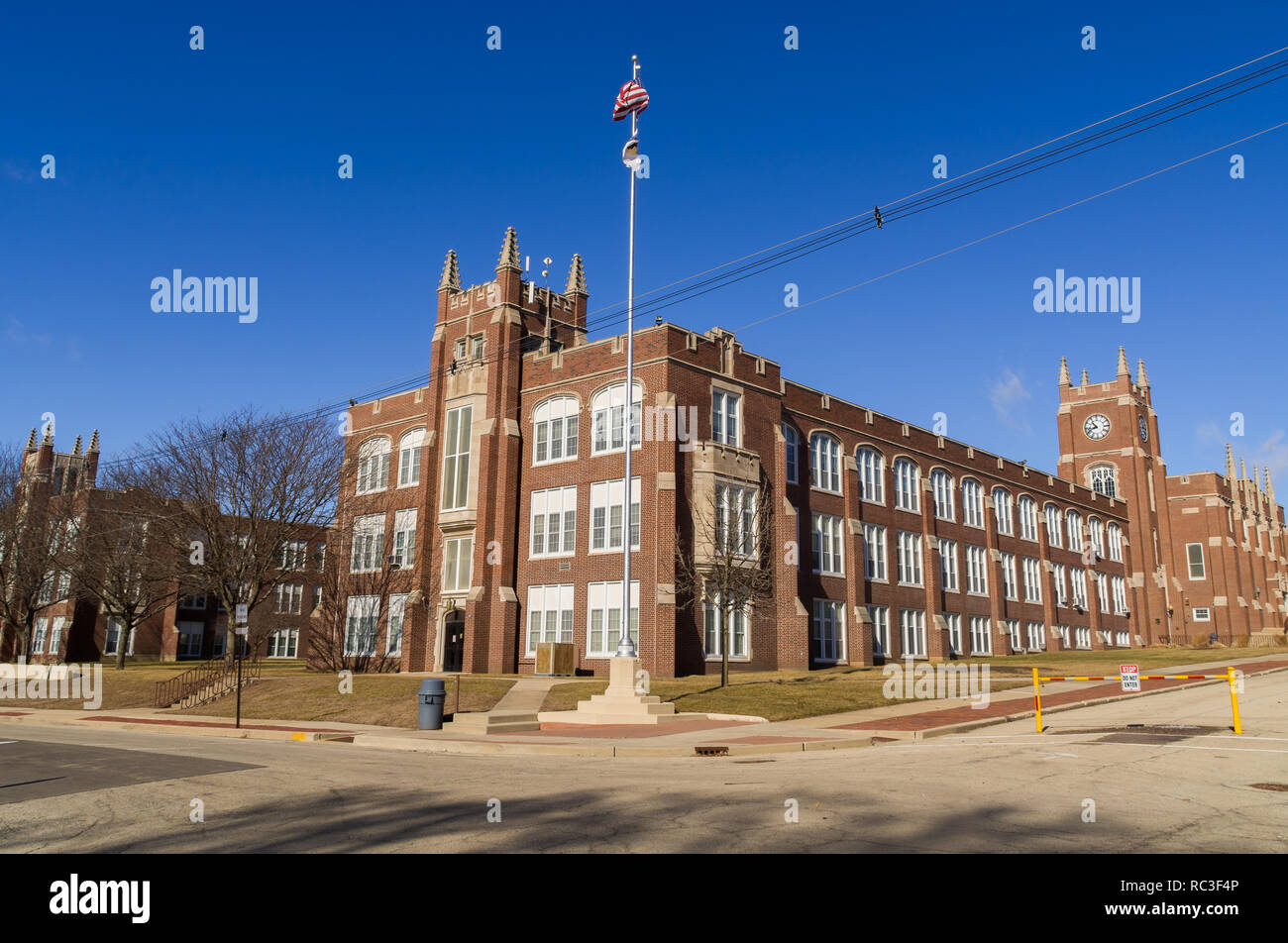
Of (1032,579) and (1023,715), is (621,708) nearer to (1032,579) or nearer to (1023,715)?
(1023,715)

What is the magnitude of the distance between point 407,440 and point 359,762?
1272 inches

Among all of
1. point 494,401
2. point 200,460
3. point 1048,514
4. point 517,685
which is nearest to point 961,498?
point 1048,514

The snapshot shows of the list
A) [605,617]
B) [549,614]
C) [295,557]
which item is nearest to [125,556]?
[295,557]

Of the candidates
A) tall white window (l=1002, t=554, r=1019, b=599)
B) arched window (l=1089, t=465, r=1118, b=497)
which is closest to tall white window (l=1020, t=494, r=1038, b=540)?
tall white window (l=1002, t=554, r=1019, b=599)

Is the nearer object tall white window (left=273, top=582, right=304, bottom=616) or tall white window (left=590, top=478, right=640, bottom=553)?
tall white window (left=590, top=478, right=640, bottom=553)

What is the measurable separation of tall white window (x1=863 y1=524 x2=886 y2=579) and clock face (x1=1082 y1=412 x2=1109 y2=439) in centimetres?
4055

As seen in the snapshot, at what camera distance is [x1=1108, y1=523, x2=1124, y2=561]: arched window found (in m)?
70.2

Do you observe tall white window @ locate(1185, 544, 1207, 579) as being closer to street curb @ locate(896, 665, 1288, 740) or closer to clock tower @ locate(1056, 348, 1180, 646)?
clock tower @ locate(1056, 348, 1180, 646)

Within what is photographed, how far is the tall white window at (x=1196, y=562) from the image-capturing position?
264 feet

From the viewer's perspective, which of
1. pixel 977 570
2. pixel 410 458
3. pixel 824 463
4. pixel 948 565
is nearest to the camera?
pixel 824 463

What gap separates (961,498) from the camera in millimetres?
54125

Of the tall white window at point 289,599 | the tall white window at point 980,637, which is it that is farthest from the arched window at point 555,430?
the tall white window at point 980,637

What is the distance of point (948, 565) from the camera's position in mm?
51688

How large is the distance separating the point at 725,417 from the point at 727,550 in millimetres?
8834
